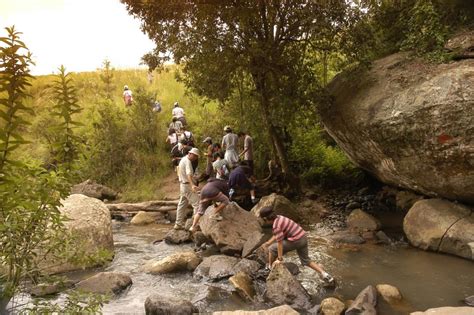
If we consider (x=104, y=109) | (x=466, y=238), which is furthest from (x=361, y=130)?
(x=104, y=109)

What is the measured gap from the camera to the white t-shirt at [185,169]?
11.9m

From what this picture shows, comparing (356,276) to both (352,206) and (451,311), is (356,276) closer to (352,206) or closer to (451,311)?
(451,311)

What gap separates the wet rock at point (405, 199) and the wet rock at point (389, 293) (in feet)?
19.4

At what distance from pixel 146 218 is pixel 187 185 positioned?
3.33m

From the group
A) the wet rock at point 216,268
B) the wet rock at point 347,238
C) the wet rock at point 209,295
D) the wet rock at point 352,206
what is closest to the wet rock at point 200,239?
the wet rock at point 216,268

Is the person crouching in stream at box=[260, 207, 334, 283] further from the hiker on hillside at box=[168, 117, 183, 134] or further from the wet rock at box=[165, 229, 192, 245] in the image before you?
the hiker on hillside at box=[168, 117, 183, 134]

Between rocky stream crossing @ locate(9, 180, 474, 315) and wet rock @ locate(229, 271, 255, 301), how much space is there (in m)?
0.02

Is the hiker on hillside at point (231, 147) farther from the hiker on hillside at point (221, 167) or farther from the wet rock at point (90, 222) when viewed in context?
the wet rock at point (90, 222)

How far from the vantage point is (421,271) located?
9180 mm

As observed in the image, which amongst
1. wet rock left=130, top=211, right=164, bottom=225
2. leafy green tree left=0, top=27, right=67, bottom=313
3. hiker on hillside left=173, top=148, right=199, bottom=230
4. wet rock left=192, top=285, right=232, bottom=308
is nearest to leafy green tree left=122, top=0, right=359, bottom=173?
hiker on hillside left=173, top=148, right=199, bottom=230

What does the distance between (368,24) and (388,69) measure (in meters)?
1.71

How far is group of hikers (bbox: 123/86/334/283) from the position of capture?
8672 millimetres

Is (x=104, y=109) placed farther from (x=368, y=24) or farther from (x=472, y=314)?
(x=472, y=314)

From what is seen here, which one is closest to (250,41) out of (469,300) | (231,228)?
(231,228)
